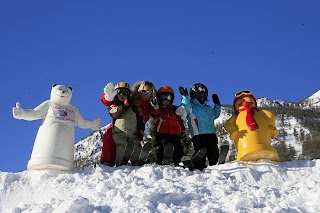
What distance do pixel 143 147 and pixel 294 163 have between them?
2.69 meters

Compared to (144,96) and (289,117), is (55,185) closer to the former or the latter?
(144,96)

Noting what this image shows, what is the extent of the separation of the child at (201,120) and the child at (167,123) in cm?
23

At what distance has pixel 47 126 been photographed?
27.3 ft

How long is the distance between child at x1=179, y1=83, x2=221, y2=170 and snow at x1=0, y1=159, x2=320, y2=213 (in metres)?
0.86

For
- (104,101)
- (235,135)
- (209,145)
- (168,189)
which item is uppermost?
(104,101)

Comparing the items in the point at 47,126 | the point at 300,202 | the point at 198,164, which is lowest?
the point at 300,202

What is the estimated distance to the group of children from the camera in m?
8.51

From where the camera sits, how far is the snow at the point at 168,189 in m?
6.02

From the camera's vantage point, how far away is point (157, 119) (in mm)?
8820

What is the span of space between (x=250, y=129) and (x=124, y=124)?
2.29m

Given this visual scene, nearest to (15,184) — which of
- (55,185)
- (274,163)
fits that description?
(55,185)

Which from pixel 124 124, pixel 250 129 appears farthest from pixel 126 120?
pixel 250 129

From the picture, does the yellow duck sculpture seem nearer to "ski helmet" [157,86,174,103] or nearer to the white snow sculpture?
"ski helmet" [157,86,174,103]

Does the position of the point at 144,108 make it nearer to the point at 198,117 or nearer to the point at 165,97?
the point at 165,97
